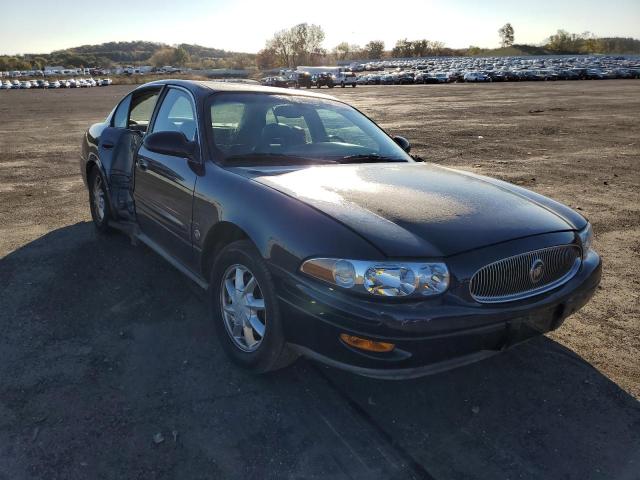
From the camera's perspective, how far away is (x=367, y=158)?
372 centimetres

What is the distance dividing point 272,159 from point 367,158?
739 millimetres

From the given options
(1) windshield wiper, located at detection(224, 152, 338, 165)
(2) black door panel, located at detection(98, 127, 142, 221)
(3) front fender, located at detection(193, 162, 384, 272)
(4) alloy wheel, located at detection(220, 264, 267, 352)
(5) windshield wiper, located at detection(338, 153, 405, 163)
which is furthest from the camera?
(2) black door panel, located at detection(98, 127, 142, 221)

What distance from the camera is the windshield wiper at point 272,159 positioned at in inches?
131

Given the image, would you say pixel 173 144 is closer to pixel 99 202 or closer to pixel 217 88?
pixel 217 88

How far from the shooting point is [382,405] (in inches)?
107

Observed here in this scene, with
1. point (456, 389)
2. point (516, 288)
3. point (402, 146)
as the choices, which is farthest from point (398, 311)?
point (402, 146)

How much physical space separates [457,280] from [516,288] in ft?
1.33

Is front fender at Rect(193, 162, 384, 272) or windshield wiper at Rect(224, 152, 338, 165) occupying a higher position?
windshield wiper at Rect(224, 152, 338, 165)

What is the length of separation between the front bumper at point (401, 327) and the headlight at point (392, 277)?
0.05 metres

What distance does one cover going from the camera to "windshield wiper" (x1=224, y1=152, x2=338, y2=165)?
3330 mm

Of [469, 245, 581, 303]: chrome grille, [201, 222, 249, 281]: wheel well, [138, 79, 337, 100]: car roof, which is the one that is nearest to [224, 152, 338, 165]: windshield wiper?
[201, 222, 249, 281]: wheel well

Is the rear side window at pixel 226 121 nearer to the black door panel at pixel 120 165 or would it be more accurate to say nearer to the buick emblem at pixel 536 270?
the black door panel at pixel 120 165

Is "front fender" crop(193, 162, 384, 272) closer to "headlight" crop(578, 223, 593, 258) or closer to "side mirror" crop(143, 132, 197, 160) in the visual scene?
"side mirror" crop(143, 132, 197, 160)

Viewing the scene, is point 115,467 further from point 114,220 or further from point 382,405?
point 114,220
